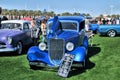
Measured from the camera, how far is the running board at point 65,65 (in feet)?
39.4

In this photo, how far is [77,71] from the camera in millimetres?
12953

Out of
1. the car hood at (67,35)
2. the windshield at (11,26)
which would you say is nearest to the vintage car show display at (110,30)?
the windshield at (11,26)

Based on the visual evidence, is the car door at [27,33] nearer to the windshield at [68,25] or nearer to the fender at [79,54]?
the windshield at [68,25]

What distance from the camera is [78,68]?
43.3 ft

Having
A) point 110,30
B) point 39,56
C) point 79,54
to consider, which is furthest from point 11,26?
point 110,30

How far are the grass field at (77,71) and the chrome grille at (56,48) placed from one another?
602 millimetres

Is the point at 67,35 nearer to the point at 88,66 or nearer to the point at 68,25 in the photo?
the point at 68,25

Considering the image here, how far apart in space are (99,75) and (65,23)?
12.3 ft

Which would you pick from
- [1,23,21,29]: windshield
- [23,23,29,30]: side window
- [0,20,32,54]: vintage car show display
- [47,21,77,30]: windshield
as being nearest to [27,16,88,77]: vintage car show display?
[47,21,77,30]: windshield

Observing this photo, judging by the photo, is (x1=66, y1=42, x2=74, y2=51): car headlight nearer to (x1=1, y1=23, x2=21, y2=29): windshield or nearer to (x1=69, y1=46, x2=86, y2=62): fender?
(x1=69, y1=46, x2=86, y2=62): fender

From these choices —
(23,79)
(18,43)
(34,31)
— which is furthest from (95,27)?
(23,79)

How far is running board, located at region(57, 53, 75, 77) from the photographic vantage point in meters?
12.0

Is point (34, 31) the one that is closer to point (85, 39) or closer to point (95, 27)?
point (85, 39)

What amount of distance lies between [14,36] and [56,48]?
451cm
